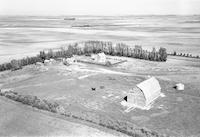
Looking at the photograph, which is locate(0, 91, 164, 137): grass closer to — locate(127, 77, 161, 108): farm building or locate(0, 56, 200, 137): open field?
locate(0, 56, 200, 137): open field

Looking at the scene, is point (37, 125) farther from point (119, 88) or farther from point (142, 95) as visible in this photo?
point (119, 88)

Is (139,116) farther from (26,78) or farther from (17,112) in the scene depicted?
(26,78)

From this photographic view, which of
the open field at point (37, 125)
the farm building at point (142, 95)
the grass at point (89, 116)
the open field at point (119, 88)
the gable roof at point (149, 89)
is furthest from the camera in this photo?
the gable roof at point (149, 89)

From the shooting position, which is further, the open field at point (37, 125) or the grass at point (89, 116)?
the open field at point (37, 125)

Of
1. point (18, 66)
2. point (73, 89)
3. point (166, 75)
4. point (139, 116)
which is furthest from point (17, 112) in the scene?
point (166, 75)

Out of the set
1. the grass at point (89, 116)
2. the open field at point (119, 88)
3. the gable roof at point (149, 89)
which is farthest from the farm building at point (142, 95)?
the grass at point (89, 116)

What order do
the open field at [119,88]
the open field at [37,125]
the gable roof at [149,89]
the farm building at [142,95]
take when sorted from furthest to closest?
the gable roof at [149,89] → the farm building at [142,95] → the open field at [119,88] → the open field at [37,125]

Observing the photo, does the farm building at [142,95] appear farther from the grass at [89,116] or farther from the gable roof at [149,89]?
the grass at [89,116]
